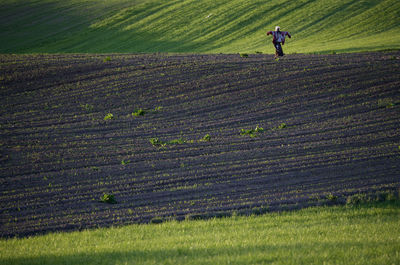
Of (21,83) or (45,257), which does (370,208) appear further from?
(21,83)

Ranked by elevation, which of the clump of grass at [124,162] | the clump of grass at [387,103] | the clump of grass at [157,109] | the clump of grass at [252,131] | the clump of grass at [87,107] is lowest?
the clump of grass at [387,103]

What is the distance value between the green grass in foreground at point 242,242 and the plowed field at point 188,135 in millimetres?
810

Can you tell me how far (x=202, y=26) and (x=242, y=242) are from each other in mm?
46201

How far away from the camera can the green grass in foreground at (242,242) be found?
26.5 feet

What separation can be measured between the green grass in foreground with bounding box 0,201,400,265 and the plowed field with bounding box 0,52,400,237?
0.81m

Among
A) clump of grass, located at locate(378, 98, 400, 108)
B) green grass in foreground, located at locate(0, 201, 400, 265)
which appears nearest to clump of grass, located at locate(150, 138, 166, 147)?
green grass in foreground, located at locate(0, 201, 400, 265)

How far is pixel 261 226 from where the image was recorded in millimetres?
10312

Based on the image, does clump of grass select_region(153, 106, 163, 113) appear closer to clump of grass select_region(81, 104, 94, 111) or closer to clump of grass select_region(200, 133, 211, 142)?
clump of grass select_region(81, 104, 94, 111)

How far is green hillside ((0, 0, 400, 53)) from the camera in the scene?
42.5 metres

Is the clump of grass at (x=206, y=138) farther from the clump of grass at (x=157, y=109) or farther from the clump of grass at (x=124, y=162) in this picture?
the clump of grass at (x=157, y=109)

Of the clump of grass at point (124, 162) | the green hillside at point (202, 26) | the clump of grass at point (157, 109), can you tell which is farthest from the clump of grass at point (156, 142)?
the green hillside at point (202, 26)

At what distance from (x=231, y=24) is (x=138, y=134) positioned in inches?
1423

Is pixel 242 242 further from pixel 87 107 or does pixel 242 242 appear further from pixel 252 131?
pixel 87 107

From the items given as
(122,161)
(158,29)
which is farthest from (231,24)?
(122,161)
